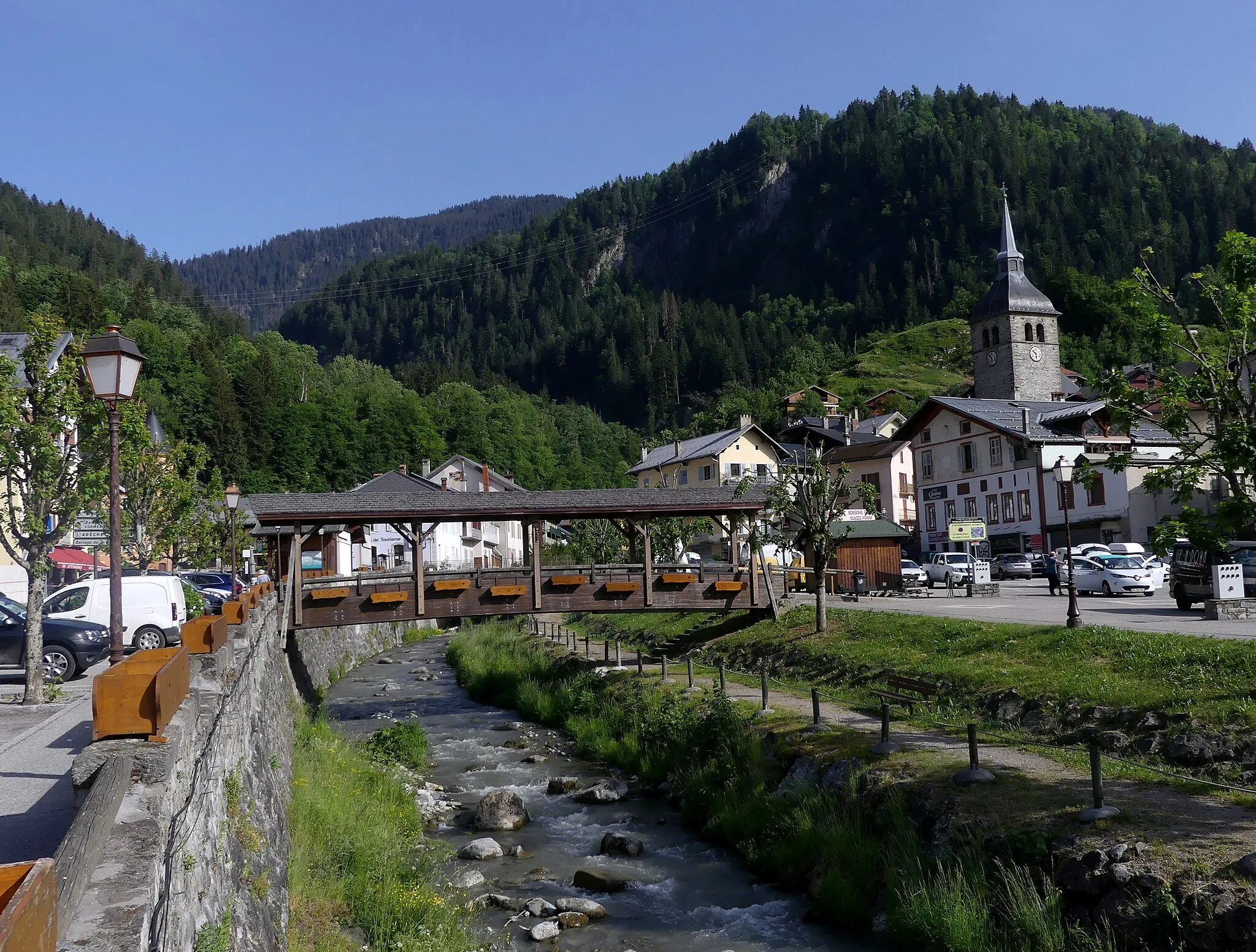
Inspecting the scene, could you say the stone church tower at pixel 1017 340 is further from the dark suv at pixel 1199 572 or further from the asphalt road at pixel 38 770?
the asphalt road at pixel 38 770

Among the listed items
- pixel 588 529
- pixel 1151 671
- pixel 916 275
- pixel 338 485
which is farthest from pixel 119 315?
pixel 916 275

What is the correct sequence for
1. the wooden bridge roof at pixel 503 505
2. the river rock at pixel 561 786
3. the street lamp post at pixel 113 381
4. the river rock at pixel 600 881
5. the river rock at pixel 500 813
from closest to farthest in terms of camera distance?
the street lamp post at pixel 113 381
the river rock at pixel 600 881
the river rock at pixel 500 813
the river rock at pixel 561 786
the wooden bridge roof at pixel 503 505

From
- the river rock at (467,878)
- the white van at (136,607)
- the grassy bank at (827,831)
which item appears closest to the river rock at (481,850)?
the river rock at (467,878)

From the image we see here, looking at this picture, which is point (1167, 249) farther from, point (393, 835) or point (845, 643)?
point (393, 835)

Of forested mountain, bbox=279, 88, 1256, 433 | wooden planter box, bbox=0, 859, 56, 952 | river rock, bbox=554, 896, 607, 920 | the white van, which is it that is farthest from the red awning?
forested mountain, bbox=279, 88, 1256, 433

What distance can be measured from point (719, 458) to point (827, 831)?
6740 cm

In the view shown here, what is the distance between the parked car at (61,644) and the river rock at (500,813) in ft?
26.6

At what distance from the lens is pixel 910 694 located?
63.5 feet

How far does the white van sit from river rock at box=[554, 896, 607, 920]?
39.6 feet

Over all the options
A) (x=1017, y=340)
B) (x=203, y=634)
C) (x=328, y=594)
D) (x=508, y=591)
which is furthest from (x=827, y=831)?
(x=1017, y=340)

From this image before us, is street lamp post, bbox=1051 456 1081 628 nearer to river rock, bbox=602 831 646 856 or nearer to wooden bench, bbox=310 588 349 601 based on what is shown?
river rock, bbox=602 831 646 856

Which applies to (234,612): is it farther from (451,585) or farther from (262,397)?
(262,397)

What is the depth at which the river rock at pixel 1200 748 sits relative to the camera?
12828mm

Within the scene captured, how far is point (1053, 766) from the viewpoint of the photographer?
13.3m
